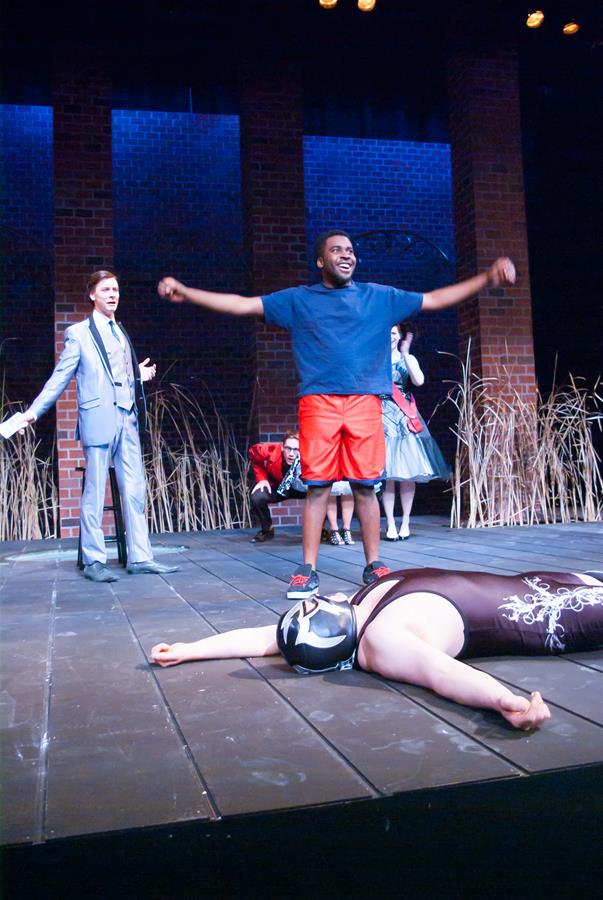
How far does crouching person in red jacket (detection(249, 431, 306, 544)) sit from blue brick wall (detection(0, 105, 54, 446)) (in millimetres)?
3212

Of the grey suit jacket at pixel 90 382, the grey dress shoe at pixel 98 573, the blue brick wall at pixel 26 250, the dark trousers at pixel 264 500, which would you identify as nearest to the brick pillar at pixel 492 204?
the dark trousers at pixel 264 500

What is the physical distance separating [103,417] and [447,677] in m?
2.54

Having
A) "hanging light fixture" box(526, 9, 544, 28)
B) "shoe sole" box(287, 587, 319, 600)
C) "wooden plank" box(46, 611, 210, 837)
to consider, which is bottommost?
"wooden plank" box(46, 611, 210, 837)

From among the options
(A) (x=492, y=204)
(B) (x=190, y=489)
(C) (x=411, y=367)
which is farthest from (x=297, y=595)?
(A) (x=492, y=204)

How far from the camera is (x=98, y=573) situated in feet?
12.0

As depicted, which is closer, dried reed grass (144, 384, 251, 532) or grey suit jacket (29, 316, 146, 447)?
grey suit jacket (29, 316, 146, 447)

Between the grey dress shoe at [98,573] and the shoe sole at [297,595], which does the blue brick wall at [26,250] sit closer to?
the grey dress shoe at [98,573]

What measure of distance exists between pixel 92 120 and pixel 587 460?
416cm

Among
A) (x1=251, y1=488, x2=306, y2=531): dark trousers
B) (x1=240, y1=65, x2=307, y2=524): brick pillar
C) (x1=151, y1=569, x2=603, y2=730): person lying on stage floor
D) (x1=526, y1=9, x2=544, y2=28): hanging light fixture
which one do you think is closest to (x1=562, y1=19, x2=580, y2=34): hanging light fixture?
(x1=526, y1=9, x2=544, y2=28): hanging light fixture

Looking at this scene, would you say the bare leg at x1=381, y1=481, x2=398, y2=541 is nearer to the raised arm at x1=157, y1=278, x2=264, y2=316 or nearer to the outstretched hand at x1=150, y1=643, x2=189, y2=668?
the raised arm at x1=157, y1=278, x2=264, y2=316

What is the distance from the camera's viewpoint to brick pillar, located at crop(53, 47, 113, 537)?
19.5ft

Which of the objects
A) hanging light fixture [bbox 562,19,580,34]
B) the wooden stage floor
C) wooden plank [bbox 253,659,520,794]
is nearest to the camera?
the wooden stage floor

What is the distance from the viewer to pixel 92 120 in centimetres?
608

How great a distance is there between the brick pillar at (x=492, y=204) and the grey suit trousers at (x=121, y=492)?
9.53 feet
